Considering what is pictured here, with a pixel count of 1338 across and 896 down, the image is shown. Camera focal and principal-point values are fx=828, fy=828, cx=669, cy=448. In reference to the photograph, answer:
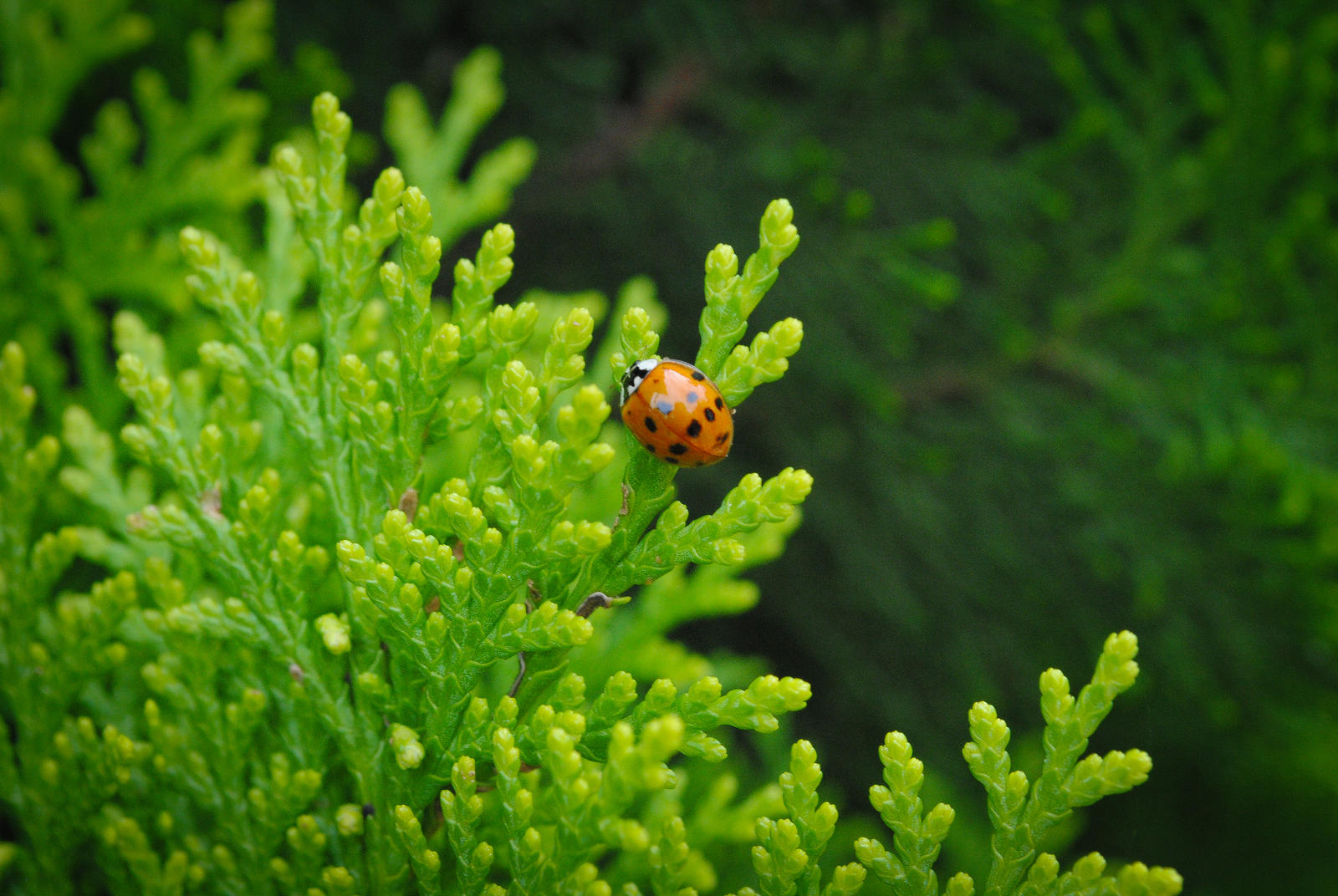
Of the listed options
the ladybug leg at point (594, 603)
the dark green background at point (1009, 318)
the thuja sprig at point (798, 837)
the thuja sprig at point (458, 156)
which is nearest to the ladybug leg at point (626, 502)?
the ladybug leg at point (594, 603)

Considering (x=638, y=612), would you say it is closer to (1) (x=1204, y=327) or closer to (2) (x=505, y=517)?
(2) (x=505, y=517)

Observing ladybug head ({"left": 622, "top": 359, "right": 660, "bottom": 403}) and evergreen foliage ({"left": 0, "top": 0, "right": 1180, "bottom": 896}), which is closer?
evergreen foliage ({"left": 0, "top": 0, "right": 1180, "bottom": 896})

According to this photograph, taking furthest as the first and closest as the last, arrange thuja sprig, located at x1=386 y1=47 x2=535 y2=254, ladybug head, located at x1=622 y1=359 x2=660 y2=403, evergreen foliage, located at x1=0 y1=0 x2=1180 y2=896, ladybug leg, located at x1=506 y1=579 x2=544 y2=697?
thuja sprig, located at x1=386 y1=47 x2=535 y2=254, ladybug head, located at x1=622 y1=359 x2=660 y2=403, ladybug leg, located at x1=506 y1=579 x2=544 y2=697, evergreen foliage, located at x1=0 y1=0 x2=1180 y2=896

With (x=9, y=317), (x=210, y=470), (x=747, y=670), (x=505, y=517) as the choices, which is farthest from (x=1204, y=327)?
(x=9, y=317)

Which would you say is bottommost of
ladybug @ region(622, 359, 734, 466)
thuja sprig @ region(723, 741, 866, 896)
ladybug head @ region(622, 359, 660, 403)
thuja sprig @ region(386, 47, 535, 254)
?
thuja sprig @ region(723, 741, 866, 896)

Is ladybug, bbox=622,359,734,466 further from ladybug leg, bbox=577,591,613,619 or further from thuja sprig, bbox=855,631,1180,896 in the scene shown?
thuja sprig, bbox=855,631,1180,896

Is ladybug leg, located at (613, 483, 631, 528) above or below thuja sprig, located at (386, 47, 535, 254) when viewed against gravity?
below

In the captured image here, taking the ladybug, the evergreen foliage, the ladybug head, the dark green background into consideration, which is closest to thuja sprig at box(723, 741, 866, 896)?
the evergreen foliage

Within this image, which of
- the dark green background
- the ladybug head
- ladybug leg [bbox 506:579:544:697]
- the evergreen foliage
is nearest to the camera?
the evergreen foliage

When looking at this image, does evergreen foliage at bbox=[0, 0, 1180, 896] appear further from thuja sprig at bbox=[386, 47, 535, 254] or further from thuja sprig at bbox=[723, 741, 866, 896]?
thuja sprig at bbox=[386, 47, 535, 254]
